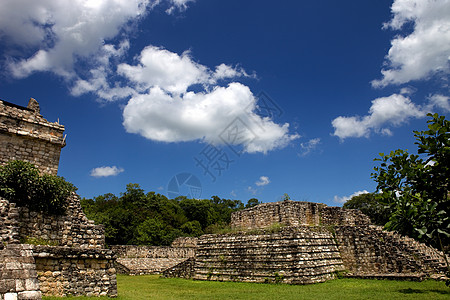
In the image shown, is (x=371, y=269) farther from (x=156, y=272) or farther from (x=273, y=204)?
(x=156, y=272)

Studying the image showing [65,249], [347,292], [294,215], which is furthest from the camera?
[294,215]

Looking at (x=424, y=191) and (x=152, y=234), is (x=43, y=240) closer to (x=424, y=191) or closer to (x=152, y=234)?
(x=424, y=191)

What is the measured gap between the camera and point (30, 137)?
11.9 meters

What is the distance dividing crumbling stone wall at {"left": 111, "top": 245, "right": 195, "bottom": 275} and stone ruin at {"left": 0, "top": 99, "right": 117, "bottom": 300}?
46.4 feet

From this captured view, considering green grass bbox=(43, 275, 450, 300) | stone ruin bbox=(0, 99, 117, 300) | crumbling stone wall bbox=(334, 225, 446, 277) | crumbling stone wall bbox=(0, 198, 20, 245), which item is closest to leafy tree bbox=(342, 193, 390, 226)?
crumbling stone wall bbox=(334, 225, 446, 277)

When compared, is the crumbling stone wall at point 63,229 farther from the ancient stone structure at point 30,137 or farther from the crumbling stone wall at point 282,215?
the crumbling stone wall at point 282,215

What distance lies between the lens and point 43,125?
12.5 m

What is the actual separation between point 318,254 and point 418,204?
11.4 m

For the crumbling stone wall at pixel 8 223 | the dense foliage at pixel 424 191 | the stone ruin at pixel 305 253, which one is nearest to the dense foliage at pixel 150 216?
the stone ruin at pixel 305 253

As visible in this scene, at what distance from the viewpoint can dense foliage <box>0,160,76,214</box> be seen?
9711 millimetres

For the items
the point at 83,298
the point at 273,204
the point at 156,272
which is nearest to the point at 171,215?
the point at 156,272

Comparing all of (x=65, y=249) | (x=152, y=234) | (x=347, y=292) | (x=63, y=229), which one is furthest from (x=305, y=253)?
(x=152, y=234)

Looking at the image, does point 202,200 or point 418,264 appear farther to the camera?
point 202,200

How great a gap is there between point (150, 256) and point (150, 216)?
68.9 feet
